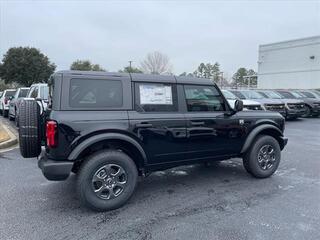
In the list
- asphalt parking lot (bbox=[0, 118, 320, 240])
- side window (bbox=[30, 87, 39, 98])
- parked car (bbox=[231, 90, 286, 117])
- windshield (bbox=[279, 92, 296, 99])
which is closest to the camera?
asphalt parking lot (bbox=[0, 118, 320, 240])

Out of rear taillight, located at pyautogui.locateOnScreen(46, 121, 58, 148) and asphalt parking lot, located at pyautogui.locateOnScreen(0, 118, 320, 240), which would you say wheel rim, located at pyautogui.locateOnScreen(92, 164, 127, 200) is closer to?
asphalt parking lot, located at pyautogui.locateOnScreen(0, 118, 320, 240)

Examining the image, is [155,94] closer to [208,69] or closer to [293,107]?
[293,107]

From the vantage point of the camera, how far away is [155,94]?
4.50 m

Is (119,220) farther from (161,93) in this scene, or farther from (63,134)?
(161,93)

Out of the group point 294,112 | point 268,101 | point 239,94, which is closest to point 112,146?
point 239,94

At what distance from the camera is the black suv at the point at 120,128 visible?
3.84 meters

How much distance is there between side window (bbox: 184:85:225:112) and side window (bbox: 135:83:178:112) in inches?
10.5

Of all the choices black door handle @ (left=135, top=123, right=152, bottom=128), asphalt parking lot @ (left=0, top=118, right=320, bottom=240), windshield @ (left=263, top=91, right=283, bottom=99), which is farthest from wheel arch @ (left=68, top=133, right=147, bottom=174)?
windshield @ (left=263, top=91, right=283, bottom=99)

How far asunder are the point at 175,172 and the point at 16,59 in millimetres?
40870

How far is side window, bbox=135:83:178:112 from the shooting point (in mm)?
4355

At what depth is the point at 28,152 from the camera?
4.23m

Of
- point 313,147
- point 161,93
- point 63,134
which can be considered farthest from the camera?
point 313,147

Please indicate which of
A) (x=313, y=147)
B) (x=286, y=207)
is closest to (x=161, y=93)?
(x=286, y=207)

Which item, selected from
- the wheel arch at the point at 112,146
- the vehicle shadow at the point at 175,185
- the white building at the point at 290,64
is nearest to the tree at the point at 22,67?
the white building at the point at 290,64
